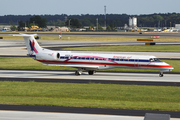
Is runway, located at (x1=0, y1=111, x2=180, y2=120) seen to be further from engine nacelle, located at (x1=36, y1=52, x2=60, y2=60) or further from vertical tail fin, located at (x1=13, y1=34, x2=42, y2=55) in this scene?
vertical tail fin, located at (x1=13, y1=34, x2=42, y2=55)

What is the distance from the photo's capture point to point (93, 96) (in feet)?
78.9

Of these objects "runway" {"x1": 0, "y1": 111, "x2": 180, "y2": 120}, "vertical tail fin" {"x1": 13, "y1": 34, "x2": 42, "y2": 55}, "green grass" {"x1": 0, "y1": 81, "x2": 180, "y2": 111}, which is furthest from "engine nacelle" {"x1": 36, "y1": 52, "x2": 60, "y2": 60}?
"runway" {"x1": 0, "y1": 111, "x2": 180, "y2": 120}

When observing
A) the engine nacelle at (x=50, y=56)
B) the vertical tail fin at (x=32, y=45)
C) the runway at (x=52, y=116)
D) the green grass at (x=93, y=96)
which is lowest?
the green grass at (x=93, y=96)

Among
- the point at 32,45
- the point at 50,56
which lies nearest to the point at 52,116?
the point at 50,56

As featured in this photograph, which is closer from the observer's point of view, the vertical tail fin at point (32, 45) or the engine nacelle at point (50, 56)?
the engine nacelle at point (50, 56)

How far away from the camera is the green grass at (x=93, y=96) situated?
21.2 m

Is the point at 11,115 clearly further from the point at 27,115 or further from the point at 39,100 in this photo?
the point at 39,100

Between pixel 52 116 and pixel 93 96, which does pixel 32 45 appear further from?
pixel 52 116

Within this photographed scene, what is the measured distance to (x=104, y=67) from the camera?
3725 centimetres

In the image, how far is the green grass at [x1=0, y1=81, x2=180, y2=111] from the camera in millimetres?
21203

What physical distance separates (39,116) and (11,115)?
70.1 inches

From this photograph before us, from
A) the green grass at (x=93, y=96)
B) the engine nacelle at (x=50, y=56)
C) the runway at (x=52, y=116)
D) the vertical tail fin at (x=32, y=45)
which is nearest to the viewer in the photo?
the runway at (x=52, y=116)

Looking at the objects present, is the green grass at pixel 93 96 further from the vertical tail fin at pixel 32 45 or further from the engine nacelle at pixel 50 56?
the vertical tail fin at pixel 32 45

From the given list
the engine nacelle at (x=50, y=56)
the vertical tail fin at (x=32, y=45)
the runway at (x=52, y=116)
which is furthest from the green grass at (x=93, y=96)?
the vertical tail fin at (x=32, y=45)
